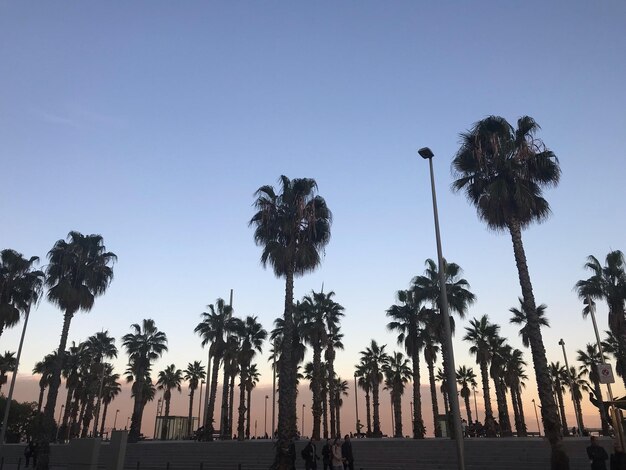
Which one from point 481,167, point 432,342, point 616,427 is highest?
point 481,167

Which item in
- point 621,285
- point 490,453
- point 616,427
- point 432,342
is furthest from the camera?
point 432,342

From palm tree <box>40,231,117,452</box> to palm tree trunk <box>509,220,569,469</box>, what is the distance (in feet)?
92.7

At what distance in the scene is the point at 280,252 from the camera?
28203 millimetres

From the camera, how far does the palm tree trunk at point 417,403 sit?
1567 inches

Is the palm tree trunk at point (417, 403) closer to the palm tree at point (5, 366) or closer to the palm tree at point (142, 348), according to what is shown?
the palm tree at point (142, 348)

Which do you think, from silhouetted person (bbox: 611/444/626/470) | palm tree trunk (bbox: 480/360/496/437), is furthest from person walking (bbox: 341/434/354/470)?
palm tree trunk (bbox: 480/360/496/437)

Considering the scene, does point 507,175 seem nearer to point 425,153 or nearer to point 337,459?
point 425,153

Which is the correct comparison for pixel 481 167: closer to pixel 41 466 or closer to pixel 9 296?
pixel 41 466

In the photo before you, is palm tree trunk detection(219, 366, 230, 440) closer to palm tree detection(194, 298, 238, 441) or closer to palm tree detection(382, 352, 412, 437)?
palm tree detection(194, 298, 238, 441)

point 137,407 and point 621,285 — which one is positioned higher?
point 621,285

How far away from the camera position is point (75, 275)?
34125 millimetres

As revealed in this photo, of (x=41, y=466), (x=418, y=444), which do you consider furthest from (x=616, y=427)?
(x=41, y=466)

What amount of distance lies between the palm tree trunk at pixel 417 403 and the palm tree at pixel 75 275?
26681 millimetres

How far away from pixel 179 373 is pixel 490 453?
229 feet
